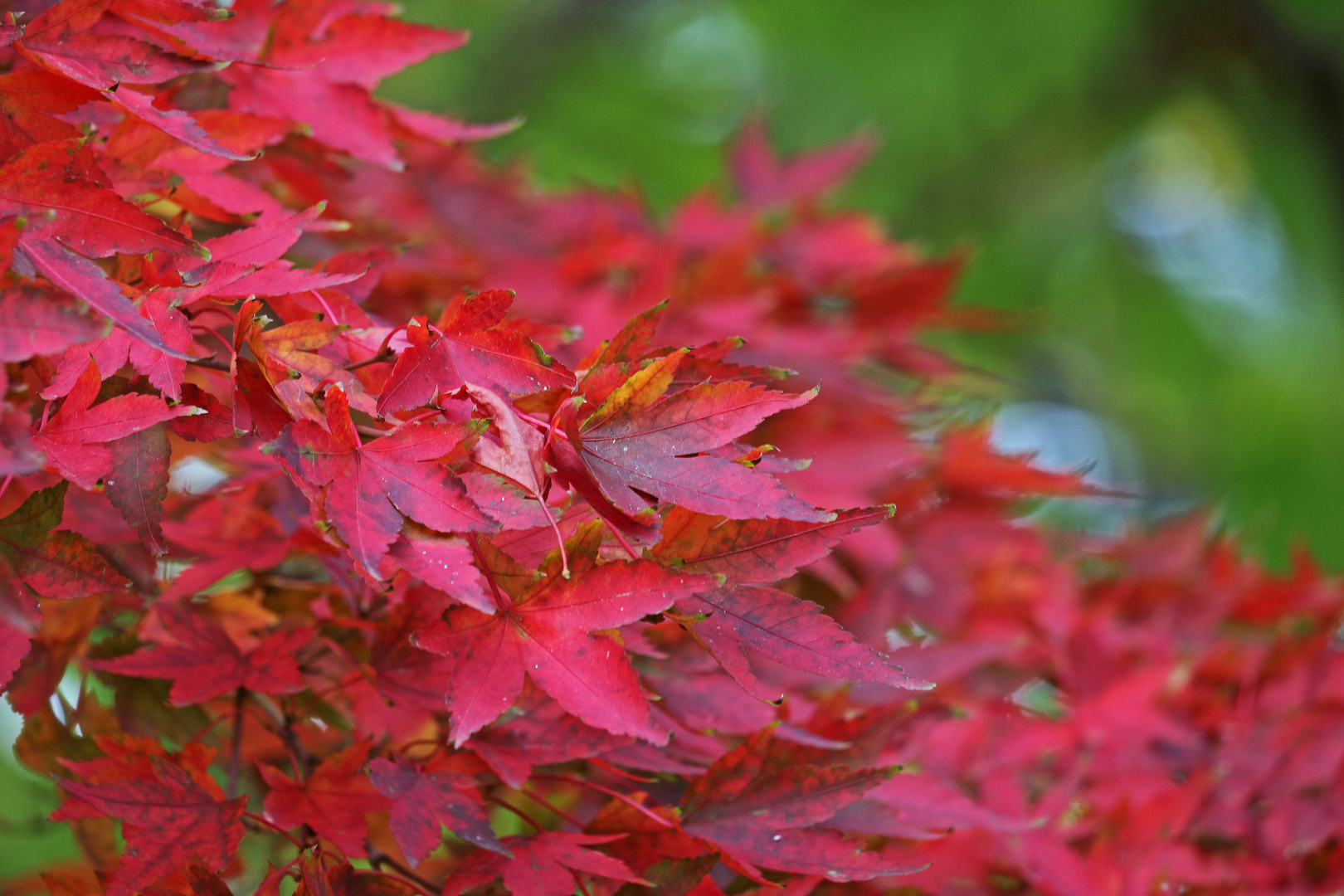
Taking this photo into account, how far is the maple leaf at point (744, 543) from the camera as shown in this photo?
1.28 feet

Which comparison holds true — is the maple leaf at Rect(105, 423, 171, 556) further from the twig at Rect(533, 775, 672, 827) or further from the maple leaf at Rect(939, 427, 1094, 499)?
the maple leaf at Rect(939, 427, 1094, 499)

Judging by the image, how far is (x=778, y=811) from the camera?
1.52ft

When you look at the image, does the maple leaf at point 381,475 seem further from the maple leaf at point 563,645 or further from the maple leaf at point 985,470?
the maple leaf at point 985,470

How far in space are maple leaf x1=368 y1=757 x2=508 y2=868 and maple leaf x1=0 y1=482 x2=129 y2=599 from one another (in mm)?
135

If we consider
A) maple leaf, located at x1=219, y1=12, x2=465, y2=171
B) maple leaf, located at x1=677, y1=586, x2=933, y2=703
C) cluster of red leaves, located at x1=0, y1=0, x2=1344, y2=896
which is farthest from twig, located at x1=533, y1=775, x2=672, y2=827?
maple leaf, located at x1=219, y1=12, x2=465, y2=171

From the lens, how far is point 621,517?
1.23ft

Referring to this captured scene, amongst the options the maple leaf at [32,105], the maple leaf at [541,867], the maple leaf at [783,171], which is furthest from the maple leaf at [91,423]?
the maple leaf at [783,171]

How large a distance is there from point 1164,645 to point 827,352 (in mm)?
392

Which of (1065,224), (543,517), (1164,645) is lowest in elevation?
(1065,224)

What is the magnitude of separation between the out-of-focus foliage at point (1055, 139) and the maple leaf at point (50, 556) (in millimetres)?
1937

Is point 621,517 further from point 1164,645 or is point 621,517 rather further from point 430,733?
point 1164,645

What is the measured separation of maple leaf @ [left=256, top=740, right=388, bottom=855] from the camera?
0.45 metres

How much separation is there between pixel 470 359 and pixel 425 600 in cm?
13

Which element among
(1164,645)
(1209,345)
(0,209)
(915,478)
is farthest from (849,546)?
(1209,345)
